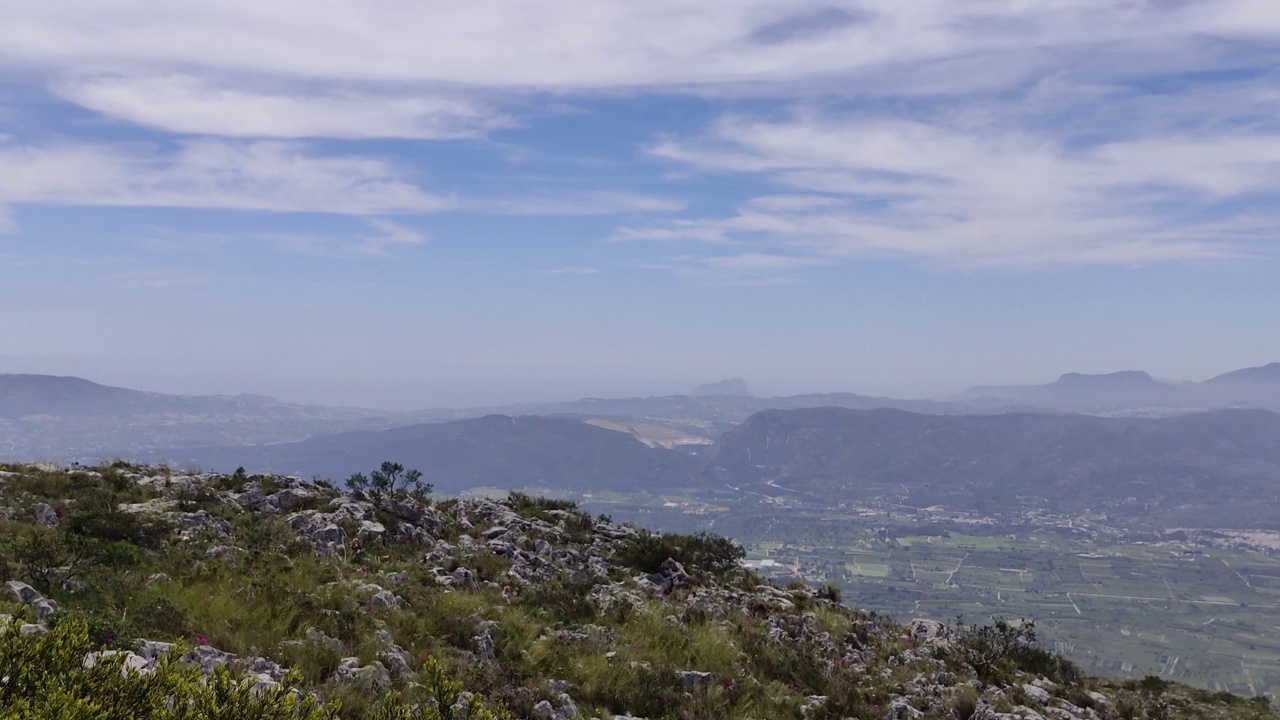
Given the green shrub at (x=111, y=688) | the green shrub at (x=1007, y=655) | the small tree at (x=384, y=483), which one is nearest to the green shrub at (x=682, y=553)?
the small tree at (x=384, y=483)

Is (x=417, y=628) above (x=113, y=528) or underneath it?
underneath

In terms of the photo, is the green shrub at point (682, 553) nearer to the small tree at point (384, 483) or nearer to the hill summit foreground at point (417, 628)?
the hill summit foreground at point (417, 628)

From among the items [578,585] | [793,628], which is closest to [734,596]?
[793,628]

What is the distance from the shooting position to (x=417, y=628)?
14180mm

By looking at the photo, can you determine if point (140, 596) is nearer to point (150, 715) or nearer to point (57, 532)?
point (57, 532)

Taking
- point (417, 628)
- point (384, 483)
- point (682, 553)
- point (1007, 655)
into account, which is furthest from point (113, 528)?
point (1007, 655)

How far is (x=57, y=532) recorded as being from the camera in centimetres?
1609

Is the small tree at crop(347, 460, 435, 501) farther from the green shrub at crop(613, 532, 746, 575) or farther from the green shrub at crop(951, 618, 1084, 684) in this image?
the green shrub at crop(951, 618, 1084, 684)

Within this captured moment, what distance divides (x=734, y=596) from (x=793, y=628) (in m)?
2.98

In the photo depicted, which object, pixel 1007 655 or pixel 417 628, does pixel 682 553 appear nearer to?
pixel 1007 655

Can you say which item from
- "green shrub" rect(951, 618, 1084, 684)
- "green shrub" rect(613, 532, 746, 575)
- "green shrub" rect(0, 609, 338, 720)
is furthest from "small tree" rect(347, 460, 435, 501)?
"green shrub" rect(951, 618, 1084, 684)

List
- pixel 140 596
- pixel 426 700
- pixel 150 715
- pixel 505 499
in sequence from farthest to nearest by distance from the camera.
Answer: pixel 505 499, pixel 140 596, pixel 426 700, pixel 150 715

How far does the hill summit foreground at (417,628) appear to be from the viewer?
304 inches

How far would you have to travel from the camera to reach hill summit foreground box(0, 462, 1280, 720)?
25.3 feet
